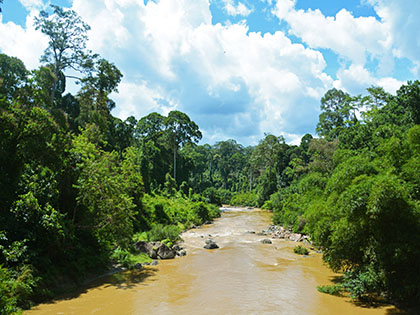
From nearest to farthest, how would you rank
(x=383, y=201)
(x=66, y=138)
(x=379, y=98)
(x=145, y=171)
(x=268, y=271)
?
(x=383, y=201), (x=66, y=138), (x=268, y=271), (x=379, y=98), (x=145, y=171)

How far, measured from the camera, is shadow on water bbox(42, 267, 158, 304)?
11630 mm

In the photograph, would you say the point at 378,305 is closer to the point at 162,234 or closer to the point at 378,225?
the point at 378,225

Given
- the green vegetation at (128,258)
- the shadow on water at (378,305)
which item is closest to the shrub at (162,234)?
the green vegetation at (128,258)

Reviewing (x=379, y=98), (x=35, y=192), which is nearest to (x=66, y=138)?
(x=35, y=192)

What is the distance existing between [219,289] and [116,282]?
464 centimetres

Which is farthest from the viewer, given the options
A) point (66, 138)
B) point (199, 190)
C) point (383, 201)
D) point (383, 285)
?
point (199, 190)

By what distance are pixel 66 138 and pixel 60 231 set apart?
4568 mm

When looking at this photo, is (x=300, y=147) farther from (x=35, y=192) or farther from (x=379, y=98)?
(x=35, y=192)

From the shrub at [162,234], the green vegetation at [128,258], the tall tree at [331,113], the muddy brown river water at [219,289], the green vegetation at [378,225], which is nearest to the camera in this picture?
the green vegetation at [378,225]

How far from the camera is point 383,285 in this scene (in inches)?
400

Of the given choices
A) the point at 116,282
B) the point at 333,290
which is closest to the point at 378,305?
the point at 333,290

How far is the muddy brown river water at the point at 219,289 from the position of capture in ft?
34.2

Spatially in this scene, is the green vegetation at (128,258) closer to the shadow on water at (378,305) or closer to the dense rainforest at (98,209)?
the dense rainforest at (98,209)

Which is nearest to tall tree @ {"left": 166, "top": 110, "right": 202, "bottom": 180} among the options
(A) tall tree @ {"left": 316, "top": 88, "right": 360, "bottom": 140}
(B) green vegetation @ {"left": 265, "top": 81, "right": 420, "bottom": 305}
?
(A) tall tree @ {"left": 316, "top": 88, "right": 360, "bottom": 140}
